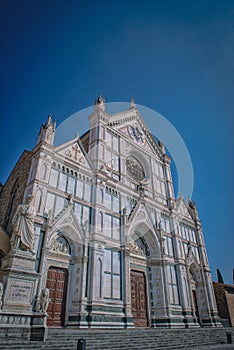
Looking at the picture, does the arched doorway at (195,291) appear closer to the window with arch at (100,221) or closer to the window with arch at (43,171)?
the window with arch at (100,221)

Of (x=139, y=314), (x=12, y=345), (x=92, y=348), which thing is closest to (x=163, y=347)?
(x=92, y=348)

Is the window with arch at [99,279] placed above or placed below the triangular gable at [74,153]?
below

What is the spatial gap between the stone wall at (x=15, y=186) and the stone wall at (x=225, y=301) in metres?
20.6

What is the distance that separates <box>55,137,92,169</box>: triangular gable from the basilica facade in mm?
81

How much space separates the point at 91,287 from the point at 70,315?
1660 mm

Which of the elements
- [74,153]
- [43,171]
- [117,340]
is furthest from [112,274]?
[74,153]

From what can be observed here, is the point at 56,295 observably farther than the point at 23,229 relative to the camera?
Yes

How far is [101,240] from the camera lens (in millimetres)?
14883

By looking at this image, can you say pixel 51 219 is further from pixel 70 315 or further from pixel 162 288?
pixel 162 288

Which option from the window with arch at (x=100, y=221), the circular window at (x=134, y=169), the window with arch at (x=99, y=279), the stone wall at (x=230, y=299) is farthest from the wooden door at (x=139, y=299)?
the stone wall at (x=230, y=299)

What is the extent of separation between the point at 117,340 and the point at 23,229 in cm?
591

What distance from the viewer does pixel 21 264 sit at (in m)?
9.44

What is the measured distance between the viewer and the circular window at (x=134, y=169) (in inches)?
850

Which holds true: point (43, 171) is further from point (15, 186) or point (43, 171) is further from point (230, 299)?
point (230, 299)
